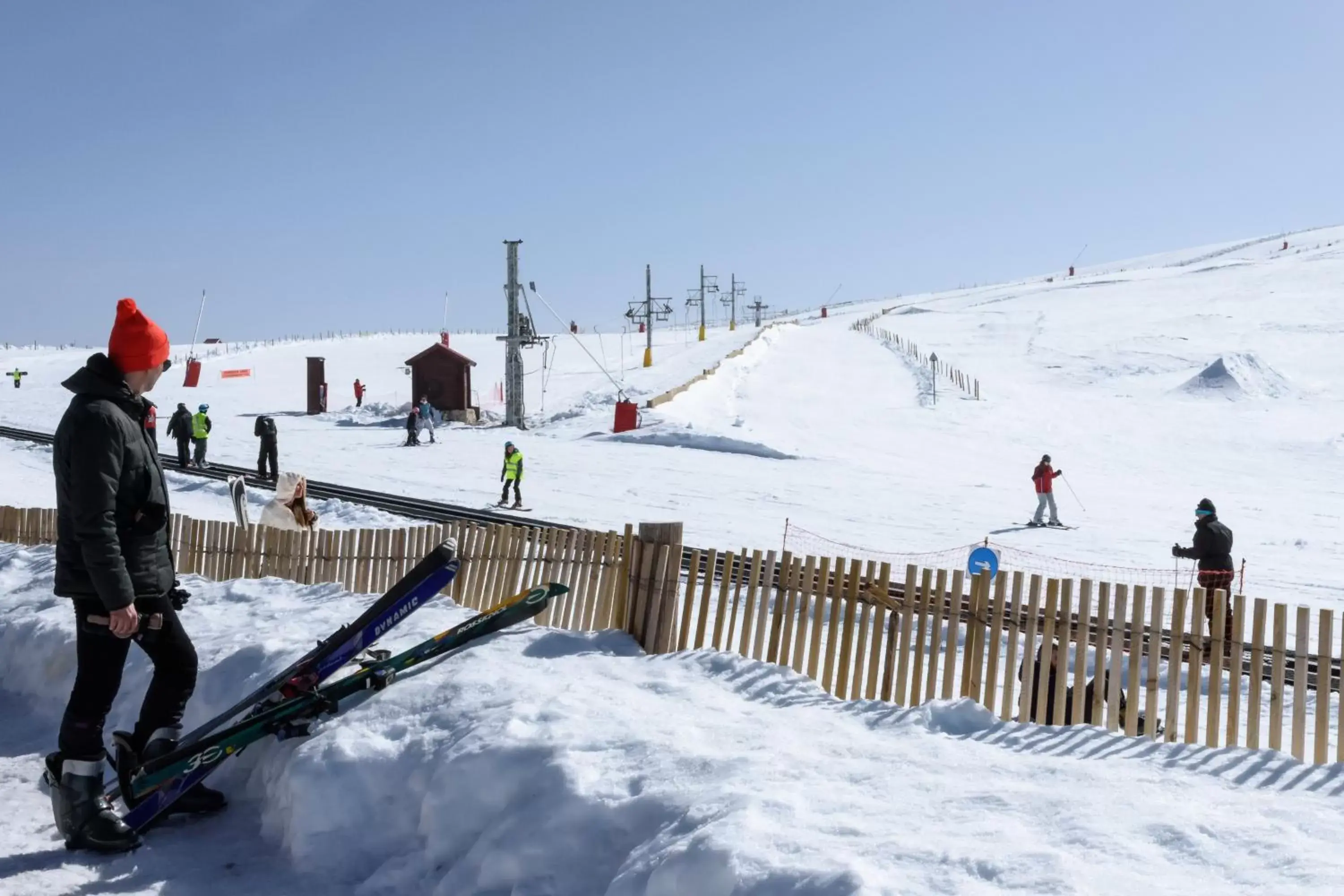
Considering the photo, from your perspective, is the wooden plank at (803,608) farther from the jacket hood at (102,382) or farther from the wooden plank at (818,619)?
the jacket hood at (102,382)

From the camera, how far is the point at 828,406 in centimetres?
4041

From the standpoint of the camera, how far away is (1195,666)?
18.4 feet

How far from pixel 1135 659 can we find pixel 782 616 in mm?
2063

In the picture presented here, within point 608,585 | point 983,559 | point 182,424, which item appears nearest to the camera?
point 608,585

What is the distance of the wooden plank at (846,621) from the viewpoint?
249 inches

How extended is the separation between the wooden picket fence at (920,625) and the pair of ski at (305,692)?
118 centimetres

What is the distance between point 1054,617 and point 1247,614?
9.83m

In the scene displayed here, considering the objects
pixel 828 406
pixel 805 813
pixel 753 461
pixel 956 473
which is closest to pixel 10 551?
pixel 805 813

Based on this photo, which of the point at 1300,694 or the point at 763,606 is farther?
the point at 763,606

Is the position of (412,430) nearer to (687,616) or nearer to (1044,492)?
(1044,492)

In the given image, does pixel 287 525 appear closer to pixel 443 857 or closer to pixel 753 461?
pixel 443 857

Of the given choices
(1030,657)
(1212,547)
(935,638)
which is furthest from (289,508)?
(1212,547)

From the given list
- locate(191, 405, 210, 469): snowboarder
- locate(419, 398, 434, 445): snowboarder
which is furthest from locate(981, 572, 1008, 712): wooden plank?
locate(419, 398, 434, 445): snowboarder

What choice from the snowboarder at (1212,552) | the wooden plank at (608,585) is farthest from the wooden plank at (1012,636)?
the snowboarder at (1212,552)
